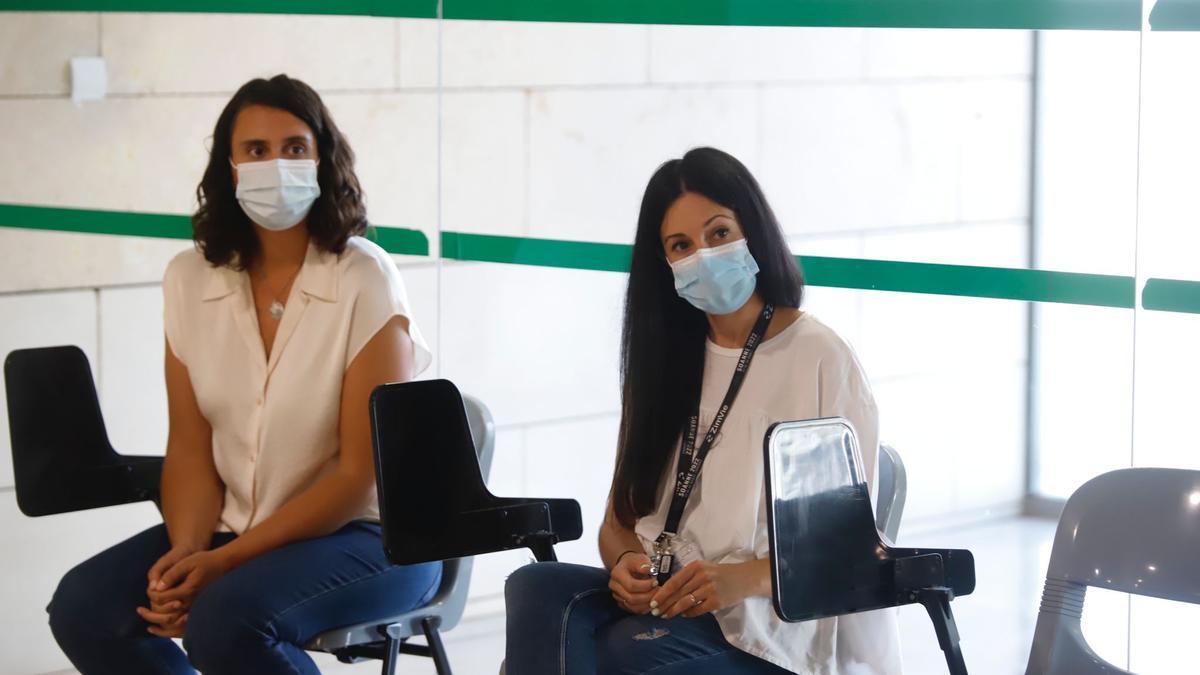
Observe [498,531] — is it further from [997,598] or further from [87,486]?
[87,486]

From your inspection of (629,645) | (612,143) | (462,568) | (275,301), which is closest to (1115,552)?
(629,645)

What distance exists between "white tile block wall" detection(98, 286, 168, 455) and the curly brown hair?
1.01m

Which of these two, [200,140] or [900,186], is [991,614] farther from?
[200,140]

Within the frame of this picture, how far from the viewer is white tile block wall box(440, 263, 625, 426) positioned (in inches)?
136

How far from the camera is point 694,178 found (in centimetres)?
256

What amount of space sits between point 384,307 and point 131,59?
1.53 m

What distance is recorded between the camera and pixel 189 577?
2.85m

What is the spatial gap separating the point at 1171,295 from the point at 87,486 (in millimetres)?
2099

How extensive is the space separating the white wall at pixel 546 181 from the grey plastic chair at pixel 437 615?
0.55m

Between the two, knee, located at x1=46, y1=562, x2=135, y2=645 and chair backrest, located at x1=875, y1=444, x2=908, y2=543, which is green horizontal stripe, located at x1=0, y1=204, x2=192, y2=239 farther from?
chair backrest, located at x1=875, y1=444, x2=908, y2=543

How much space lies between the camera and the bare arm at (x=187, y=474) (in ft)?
9.88

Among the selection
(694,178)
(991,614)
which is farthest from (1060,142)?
(991,614)

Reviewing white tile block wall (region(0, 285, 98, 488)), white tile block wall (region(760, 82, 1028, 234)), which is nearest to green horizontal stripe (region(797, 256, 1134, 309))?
white tile block wall (region(760, 82, 1028, 234))

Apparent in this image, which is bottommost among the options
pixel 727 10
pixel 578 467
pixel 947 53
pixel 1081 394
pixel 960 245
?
pixel 578 467
